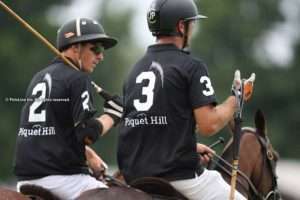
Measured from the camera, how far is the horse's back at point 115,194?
36.6 feet

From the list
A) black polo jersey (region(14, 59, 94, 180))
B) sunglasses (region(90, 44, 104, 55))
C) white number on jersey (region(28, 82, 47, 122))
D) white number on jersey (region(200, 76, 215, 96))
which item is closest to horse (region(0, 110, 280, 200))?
black polo jersey (region(14, 59, 94, 180))

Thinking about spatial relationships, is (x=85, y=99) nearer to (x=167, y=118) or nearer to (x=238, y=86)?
(x=167, y=118)

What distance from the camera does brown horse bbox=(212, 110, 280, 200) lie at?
13.4 m

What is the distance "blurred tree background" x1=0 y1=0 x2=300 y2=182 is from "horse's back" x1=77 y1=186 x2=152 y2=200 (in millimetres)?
40751

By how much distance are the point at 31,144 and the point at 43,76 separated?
757mm

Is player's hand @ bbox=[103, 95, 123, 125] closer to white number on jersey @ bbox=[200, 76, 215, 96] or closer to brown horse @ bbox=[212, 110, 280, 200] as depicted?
white number on jersey @ bbox=[200, 76, 215, 96]

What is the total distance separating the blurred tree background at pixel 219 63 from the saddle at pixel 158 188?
1589 inches

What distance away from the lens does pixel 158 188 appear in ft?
38.1

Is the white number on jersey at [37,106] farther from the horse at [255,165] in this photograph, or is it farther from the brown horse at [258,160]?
→ the brown horse at [258,160]

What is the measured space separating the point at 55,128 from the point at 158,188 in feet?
4.34

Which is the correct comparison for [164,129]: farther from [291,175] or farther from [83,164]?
[291,175]

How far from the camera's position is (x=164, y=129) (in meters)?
11.7

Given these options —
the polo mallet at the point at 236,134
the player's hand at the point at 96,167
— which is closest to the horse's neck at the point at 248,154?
the polo mallet at the point at 236,134

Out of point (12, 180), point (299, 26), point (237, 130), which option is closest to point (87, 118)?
point (237, 130)
